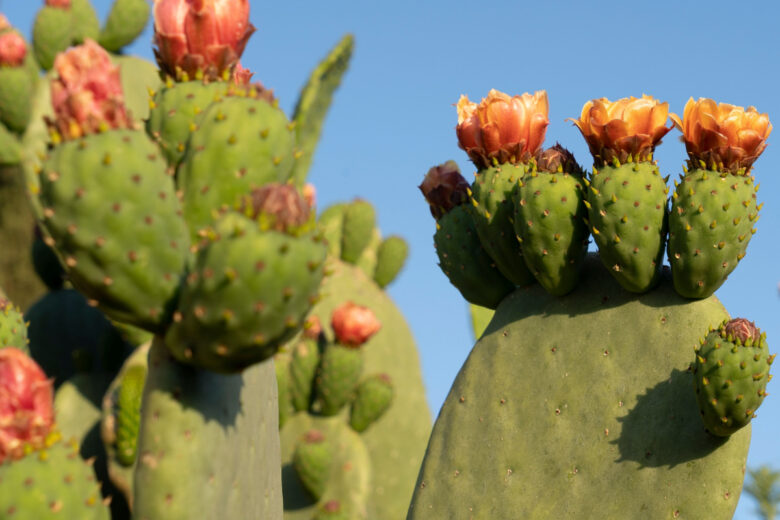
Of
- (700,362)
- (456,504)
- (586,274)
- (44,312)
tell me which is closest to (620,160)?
(586,274)

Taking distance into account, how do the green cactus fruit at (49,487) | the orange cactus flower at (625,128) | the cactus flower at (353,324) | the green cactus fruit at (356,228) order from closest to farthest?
1. the green cactus fruit at (49,487)
2. the orange cactus flower at (625,128)
3. the cactus flower at (353,324)
4. the green cactus fruit at (356,228)

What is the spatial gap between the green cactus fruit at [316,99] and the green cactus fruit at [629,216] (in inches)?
205

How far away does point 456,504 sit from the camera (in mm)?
3666

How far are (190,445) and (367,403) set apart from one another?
3853 millimetres

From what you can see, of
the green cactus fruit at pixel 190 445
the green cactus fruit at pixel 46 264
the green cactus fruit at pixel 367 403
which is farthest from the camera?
the green cactus fruit at pixel 46 264

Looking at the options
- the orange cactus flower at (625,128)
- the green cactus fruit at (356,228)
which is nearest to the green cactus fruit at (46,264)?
the green cactus fruit at (356,228)

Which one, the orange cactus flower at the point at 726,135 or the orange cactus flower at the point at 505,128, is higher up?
the orange cactus flower at the point at 726,135

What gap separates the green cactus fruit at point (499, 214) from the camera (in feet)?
12.0

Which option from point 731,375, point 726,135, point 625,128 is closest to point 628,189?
point 625,128

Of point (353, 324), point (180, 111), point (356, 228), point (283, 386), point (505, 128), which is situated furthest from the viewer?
point (356, 228)

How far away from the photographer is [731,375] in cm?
309

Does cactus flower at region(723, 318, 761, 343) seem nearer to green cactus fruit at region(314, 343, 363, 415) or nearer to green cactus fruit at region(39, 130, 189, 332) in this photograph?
green cactus fruit at region(39, 130, 189, 332)

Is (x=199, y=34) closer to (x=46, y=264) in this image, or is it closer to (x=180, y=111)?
(x=180, y=111)

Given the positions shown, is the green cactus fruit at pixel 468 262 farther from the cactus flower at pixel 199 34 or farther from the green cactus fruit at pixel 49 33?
the green cactus fruit at pixel 49 33
